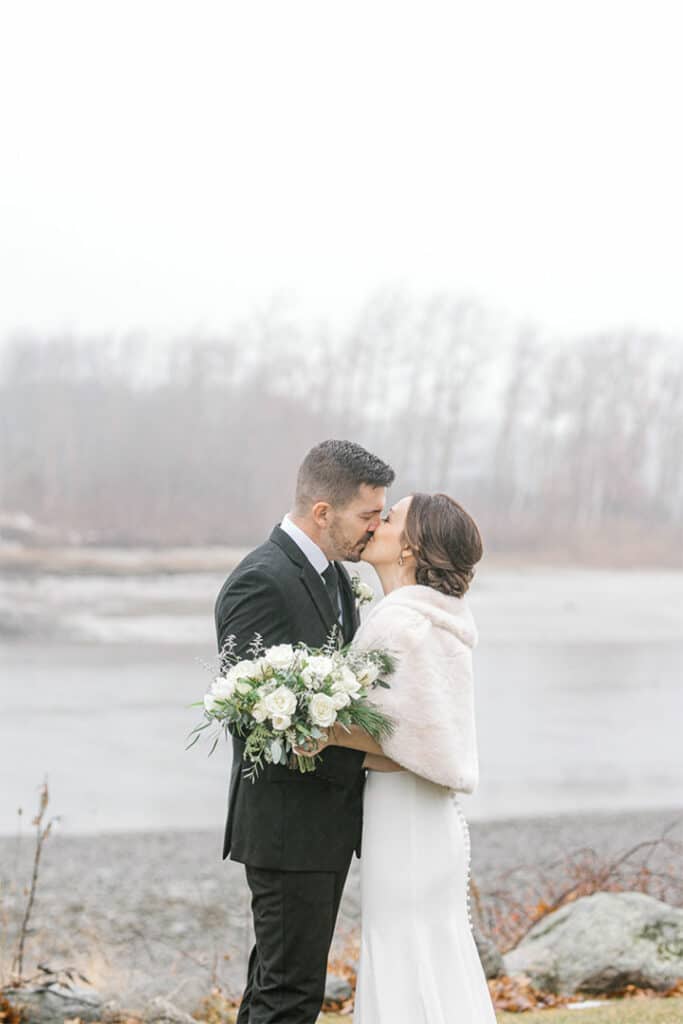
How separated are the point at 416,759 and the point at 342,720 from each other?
11.8 inches

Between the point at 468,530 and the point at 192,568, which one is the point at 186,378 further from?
the point at 468,530

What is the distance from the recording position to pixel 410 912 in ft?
10.7

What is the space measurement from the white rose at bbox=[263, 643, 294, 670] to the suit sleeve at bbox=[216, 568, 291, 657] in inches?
10.1

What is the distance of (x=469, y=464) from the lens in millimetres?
21375

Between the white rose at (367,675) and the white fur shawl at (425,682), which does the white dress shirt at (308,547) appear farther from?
the white rose at (367,675)

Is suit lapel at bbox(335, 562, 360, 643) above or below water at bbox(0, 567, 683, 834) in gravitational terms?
above

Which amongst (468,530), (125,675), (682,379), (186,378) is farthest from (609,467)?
(468,530)

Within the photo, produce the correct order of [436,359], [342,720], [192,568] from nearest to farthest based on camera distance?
[342,720] < [192,568] < [436,359]

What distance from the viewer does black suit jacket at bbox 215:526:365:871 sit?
316 cm

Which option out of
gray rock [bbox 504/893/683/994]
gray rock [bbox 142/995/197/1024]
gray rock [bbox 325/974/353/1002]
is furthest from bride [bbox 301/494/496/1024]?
gray rock [bbox 504/893/683/994]

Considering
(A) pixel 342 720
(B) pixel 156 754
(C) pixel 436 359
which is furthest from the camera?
(C) pixel 436 359

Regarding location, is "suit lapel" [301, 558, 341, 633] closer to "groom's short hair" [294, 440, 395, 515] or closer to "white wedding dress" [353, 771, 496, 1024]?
"groom's short hair" [294, 440, 395, 515]

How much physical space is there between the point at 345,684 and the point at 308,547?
0.57 metres

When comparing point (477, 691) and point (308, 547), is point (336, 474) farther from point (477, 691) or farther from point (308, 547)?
point (477, 691)
